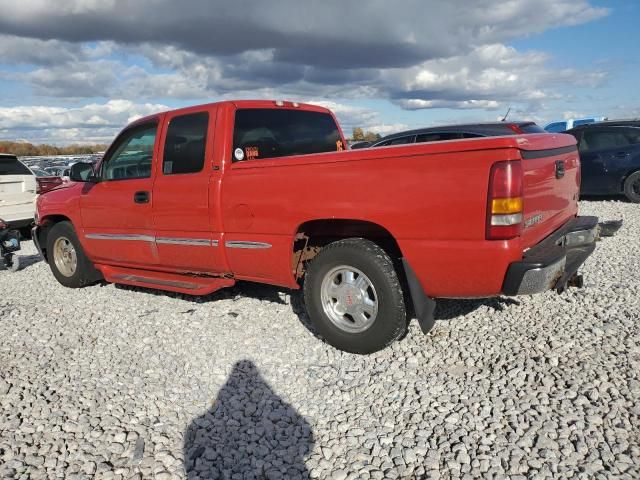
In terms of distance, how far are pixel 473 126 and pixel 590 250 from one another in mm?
5548

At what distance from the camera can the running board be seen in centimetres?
453

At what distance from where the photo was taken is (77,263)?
5.96 meters

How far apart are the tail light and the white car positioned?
28.9ft

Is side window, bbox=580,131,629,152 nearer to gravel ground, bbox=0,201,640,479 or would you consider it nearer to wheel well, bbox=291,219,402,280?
gravel ground, bbox=0,201,640,479

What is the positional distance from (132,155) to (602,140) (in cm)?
964

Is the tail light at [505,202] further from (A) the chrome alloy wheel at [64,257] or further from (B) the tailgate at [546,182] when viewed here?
(A) the chrome alloy wheel at [64,257]

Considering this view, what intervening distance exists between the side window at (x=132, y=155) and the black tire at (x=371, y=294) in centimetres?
215

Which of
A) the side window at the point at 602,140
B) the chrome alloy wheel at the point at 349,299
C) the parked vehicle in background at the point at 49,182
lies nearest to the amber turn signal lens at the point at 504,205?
the chrome alloy wheel at the point at 349,299

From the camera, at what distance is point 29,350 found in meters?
4.15

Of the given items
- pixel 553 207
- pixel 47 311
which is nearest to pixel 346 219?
pixel 553 207

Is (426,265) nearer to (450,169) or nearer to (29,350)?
(450,169)

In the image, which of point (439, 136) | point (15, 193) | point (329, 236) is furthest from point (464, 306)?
point (15, 193)

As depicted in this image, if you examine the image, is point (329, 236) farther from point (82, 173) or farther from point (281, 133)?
point (82, 173)

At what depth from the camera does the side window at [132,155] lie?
493cm
